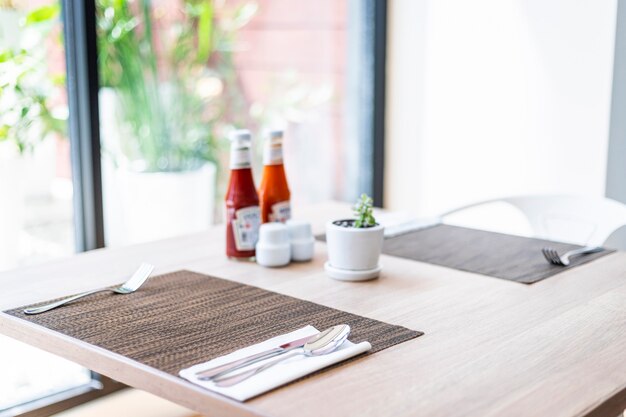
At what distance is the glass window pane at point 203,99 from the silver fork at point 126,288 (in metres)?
0.96

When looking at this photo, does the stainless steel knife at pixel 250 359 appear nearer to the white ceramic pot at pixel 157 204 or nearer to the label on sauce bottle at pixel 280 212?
the label on sauce bottle at pixel 280 212

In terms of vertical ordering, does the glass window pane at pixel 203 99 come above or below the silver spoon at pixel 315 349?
above

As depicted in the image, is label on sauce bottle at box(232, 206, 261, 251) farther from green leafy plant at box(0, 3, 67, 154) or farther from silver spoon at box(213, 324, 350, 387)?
green leafy plant at box(0, 3, 67, 154)

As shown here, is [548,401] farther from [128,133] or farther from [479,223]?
[479,223]

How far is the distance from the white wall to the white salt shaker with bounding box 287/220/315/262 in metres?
1.27

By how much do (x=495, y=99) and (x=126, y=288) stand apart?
67.6 inches

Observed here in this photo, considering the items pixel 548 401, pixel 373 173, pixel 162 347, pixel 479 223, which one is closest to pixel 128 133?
pixel 373 173

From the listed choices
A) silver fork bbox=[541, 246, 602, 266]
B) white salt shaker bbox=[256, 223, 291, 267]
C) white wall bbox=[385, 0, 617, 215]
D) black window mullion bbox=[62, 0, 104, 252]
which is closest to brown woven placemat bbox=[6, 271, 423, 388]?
white salt shaker bbox=[256, 223, 291, 267]

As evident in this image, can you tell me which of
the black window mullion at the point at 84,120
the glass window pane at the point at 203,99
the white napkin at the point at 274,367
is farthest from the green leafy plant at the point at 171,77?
the white napkin at the point at 274,367

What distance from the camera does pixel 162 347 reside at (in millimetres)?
1115

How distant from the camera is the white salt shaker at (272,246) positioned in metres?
1.52

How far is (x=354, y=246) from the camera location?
143 centimetres

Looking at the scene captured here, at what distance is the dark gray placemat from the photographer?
1.52 m

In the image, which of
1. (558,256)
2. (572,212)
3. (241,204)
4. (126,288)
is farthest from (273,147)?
(572,212)
